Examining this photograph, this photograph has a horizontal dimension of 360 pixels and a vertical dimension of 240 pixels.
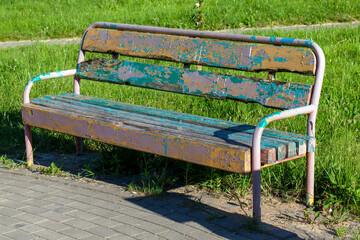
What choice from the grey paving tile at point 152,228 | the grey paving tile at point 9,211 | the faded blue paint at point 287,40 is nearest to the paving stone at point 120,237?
the grey paving tile at point 152,228

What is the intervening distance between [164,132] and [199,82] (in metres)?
0.66

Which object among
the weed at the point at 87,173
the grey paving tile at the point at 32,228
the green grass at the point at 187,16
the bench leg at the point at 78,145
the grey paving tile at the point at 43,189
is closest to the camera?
the grey paving tile at the point at 32,228

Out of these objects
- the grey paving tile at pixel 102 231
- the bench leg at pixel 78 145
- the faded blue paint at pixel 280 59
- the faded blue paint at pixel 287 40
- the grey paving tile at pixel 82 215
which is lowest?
the grey paving tile at pixel 82 215

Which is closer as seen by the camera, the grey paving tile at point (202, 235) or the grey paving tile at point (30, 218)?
the grey paving tile at point (202, 235)

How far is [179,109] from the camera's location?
526 cm

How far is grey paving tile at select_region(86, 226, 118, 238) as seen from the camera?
3.15 meters

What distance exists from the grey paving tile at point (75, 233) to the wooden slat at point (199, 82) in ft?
4.28

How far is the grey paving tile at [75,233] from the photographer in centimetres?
315

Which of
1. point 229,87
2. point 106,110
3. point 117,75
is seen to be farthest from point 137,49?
point 229,87

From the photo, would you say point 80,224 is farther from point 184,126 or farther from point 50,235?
point 184,126

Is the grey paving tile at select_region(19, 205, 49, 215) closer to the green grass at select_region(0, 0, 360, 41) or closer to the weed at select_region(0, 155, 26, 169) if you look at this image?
the weed at select_region(0, 155, 26, 169)

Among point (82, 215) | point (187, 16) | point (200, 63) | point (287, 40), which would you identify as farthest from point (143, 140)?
point (187, 16)

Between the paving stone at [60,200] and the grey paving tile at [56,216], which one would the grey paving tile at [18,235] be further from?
the paving stone at [60,200]

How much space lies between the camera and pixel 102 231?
3.21 metres
